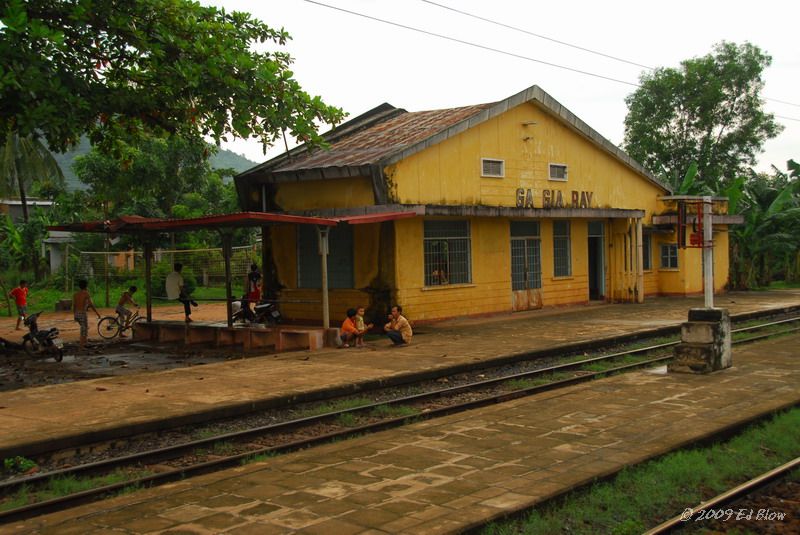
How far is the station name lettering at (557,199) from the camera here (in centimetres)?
2219

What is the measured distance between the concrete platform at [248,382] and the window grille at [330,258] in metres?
2.51

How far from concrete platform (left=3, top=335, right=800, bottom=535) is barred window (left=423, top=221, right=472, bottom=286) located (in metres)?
9.16

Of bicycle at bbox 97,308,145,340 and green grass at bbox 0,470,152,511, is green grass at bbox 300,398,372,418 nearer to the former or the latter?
green grass at bbox 0,470,152,511

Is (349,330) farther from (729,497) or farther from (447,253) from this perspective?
(729,497)

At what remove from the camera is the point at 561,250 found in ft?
79.9

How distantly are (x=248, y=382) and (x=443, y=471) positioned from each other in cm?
544

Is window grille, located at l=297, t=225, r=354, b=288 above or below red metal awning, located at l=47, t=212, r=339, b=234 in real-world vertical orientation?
below

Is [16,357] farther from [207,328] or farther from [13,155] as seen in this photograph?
[13,155]

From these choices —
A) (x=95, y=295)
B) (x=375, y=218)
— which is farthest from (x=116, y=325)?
(x=95, y=295)

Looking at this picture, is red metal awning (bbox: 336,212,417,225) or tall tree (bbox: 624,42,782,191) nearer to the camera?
red metal awning (bbox: 336,212,417,225)

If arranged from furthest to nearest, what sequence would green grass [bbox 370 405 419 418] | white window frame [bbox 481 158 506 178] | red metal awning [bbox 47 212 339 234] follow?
white window frame [bbox 481 158 506 178] → red metal awning [bbox 47 212 339 234] → green grass [bbox 370 405 419 418]

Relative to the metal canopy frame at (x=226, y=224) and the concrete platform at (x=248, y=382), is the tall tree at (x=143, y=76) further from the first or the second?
the concrete platform at (x=248, y=382)

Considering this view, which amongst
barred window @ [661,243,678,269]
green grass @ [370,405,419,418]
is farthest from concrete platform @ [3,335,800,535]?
barred window @ [661,243,678,269]

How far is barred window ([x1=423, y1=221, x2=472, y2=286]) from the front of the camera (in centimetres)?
1944
